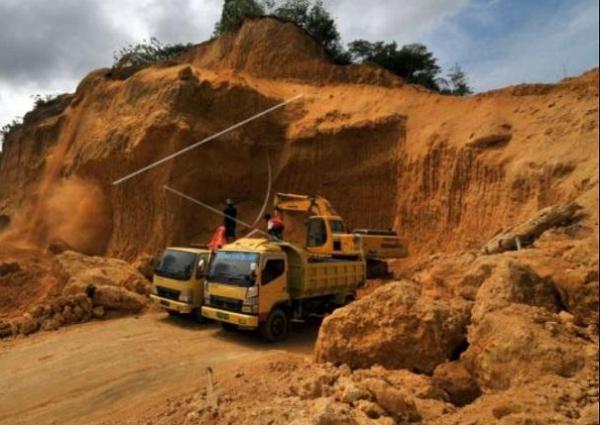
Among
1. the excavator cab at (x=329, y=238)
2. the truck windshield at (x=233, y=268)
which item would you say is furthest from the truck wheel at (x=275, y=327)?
the excavator cab at (x=329, y=238)

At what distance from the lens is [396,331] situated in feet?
28.3

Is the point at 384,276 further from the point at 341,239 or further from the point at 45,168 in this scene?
the point at 45,168

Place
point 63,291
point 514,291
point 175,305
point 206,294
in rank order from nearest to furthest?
1. point 514,291
2. point 206,294
3. point 175,305
4. point 63,291

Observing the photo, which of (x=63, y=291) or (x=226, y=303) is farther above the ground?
(x=63, y=291)

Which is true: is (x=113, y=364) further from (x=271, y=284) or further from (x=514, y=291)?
(x=514, y=291)

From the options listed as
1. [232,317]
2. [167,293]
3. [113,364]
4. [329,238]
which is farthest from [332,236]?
[113,364]

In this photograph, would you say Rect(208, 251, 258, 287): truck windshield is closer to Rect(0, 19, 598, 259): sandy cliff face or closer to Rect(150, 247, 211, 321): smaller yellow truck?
Rect(150, 247, 211, 321): smaller yellow truck

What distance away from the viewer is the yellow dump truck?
1193 cm

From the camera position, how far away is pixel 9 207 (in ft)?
92.5

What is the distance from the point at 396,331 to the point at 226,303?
4785 mm

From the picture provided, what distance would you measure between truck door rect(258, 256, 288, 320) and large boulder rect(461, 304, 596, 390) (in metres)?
5.27

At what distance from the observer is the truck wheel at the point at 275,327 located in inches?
476

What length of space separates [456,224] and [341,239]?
5.94 meters

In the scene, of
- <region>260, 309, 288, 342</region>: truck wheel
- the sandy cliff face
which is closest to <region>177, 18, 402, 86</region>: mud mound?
the sandy cliff face
